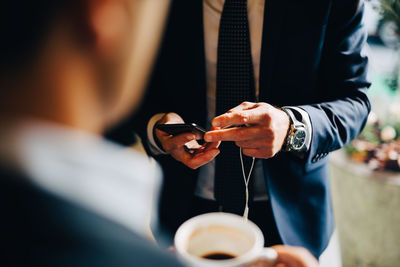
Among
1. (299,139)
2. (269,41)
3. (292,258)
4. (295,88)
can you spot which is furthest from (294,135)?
(292,258)

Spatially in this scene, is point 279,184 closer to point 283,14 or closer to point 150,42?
point 283,14

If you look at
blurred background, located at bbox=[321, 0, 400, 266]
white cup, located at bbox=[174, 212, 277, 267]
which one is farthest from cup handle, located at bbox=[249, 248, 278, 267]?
blurred background, located at bbox=[321, 0, 400, 266]

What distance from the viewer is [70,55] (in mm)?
441

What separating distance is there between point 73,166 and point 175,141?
562 millimetres

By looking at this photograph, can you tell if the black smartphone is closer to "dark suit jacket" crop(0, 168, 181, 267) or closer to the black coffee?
the black coffee

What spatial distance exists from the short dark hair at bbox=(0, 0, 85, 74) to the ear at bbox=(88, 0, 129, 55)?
28 millimetres

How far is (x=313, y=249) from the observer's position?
1181 mm

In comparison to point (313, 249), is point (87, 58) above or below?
above

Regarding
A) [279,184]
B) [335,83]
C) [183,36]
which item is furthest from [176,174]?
[335,83]

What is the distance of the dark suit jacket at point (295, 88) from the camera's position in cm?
102

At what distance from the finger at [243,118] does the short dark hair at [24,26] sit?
0.49m

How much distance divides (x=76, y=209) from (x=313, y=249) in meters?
1.06

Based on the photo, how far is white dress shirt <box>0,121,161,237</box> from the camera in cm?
40

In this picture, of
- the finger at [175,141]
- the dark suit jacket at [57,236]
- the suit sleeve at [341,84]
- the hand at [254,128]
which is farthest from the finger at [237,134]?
the dark suit jacket at [57,236]
